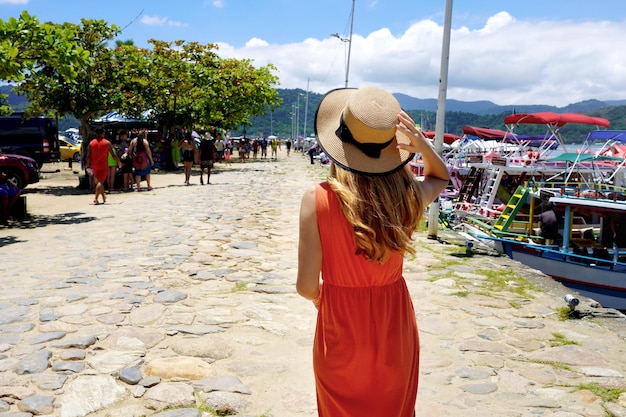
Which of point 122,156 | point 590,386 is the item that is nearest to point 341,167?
point 590,386

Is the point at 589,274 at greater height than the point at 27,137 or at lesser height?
lesser

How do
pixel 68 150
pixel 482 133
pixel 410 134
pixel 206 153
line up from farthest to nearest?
pixel 68 150
pixel 482 133
pixel 206 153
pixel 410 134

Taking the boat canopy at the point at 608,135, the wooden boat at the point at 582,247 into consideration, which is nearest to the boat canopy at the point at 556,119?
the boat canopy at the point at 608,135

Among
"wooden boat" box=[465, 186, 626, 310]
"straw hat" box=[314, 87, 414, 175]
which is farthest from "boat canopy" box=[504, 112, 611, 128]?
"straw hat" box=[314, 87, 414, 175]

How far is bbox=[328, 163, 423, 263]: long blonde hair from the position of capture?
2.07 metres

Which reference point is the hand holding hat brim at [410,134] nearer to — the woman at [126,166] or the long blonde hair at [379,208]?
the long blonde hair at [379,208]

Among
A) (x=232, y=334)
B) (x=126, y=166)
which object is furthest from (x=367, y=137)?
(x=126, y=166)

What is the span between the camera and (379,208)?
212cm

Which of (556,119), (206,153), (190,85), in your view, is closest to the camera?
(556,119)

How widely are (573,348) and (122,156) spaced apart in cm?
1592

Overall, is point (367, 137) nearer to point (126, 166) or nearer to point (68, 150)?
point (126, 166)

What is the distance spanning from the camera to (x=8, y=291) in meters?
6.07

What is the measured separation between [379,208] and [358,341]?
521 mm

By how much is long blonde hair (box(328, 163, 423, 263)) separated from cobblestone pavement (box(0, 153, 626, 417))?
74.6 inches
